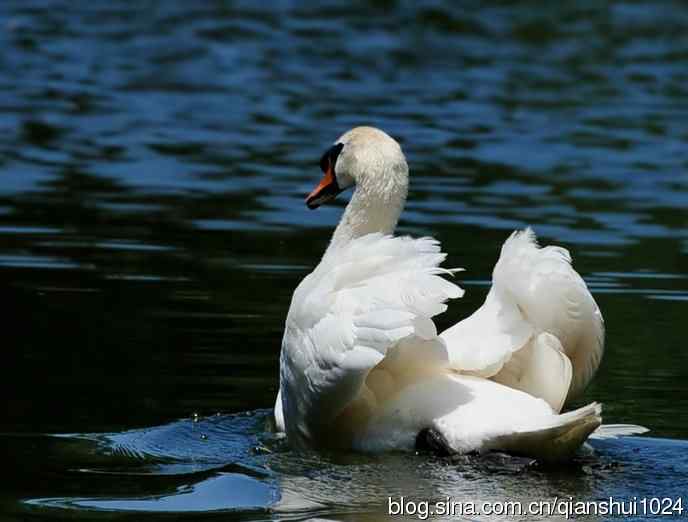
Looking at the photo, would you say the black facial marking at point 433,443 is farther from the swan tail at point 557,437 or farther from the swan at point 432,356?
the swan tail at point 557,437

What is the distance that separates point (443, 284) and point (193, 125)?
14.6m

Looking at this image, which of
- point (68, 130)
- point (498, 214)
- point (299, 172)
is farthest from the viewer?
point (68, 130)

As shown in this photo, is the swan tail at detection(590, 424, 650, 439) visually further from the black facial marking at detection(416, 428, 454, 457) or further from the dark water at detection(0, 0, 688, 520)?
the black facial marking at detection(416, 428, 454, 457)

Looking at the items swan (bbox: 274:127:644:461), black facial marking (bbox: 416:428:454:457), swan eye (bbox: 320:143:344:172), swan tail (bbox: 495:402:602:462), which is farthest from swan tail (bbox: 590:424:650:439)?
swan eye (bbox: 320:143:344:172)

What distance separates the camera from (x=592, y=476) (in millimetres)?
7703

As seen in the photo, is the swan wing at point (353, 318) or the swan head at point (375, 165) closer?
the swan wing at point (353, 318)

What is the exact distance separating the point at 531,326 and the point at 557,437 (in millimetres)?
756

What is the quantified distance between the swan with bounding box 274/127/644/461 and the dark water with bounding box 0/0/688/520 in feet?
0.60

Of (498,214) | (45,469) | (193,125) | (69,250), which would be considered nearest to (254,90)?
(193,125)

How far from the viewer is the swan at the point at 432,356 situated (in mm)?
7543

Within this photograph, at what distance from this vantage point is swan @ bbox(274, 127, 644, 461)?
7543 millimetres

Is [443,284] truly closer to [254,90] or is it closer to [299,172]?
[299,172]

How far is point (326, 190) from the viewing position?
9828 mm

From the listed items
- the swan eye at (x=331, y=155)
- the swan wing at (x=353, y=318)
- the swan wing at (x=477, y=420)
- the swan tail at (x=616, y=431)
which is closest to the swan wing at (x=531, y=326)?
the swan wing at (x=477, y=420)
